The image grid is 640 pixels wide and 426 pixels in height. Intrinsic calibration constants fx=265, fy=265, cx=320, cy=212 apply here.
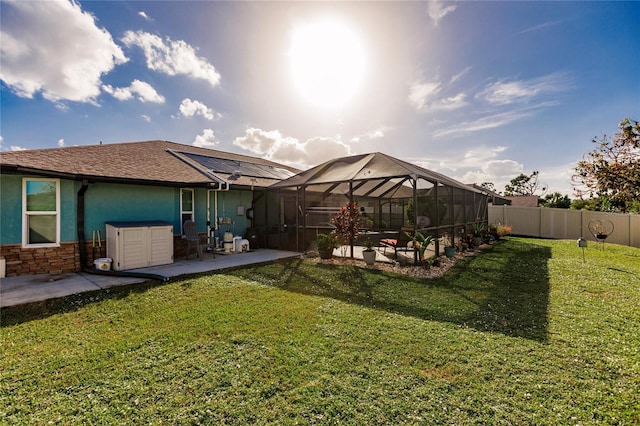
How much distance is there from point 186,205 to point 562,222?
20.0 metres

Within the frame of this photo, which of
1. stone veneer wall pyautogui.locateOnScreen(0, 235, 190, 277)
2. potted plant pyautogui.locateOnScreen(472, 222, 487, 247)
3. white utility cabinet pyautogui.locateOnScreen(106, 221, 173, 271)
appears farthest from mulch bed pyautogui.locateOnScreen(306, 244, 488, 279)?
stone veneer wall pyautogui.locateOnScreen(0, 235, 190, 277)

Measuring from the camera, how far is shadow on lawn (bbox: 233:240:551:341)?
3.93 meters

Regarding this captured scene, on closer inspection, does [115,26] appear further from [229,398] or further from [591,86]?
[591,86]

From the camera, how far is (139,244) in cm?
694

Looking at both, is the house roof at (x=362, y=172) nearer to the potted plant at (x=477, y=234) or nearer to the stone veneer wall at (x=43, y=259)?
the potted plant at (x=477, y=234)

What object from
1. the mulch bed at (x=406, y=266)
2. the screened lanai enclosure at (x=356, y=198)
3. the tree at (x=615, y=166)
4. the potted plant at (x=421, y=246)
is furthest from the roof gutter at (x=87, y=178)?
the tree at (x=615, y=166)

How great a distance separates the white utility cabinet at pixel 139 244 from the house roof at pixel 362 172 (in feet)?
13.5

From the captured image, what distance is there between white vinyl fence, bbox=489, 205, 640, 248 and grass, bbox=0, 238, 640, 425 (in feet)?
40.0

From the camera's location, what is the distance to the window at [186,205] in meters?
8.76

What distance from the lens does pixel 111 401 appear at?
7.17 ft

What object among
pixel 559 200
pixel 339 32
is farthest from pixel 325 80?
pixel 559 200

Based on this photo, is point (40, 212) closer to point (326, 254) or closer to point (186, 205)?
point (186, 205)

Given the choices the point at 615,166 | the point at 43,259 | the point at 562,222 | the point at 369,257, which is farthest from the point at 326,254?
the point at 562,222

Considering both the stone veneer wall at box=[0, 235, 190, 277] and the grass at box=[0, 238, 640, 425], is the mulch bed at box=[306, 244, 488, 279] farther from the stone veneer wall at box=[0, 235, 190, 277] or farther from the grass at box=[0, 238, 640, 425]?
the stone veneer wall at box=[0, 235, 190, 277]
